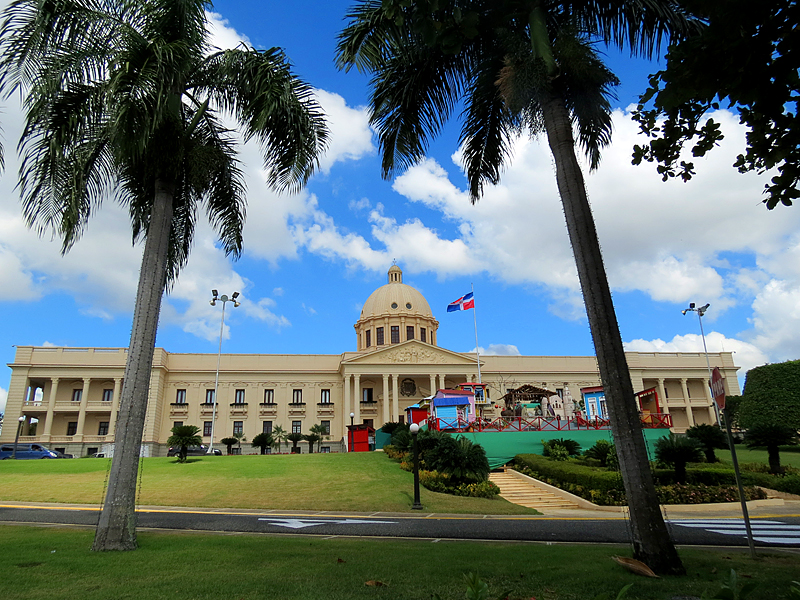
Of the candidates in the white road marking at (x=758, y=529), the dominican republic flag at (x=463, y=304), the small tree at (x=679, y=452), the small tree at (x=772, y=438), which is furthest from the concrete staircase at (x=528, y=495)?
the dominican republic flag at (x=463, y=304)

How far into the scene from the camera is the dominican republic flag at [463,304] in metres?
42.4

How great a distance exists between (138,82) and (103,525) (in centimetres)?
711

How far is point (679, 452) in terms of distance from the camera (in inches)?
Answer: 751

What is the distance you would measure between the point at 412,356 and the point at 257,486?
3951 centimetres

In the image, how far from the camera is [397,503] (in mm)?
17656

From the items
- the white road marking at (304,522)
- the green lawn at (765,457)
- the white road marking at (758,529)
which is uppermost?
the green lawn at (765,457)

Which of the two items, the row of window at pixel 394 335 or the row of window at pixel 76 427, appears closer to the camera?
the row of window at pixel 76 427

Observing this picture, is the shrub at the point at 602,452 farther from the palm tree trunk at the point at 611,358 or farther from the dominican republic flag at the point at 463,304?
the dominican republic flag at the point at 463,304

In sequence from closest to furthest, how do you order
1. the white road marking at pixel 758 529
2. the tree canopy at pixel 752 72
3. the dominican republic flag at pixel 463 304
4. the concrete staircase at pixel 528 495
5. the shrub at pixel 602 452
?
the tree canopy at pixel 752 72, the white road marking at pixel 758 529, the concrete staircase at pixel 528 495, the shrub at pixel 602 452, the dominican republic flag at pixel 463 304

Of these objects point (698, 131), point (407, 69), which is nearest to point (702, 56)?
point (698, 131)

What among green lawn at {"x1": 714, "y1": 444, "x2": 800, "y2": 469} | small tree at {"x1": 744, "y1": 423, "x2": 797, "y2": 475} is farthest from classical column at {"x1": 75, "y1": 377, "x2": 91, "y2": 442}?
small tree at {"x1": 744, "y1": 423, "x2": 797, "y2": 475}

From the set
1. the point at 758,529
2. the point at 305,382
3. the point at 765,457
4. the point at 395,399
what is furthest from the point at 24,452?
the point at 765,457

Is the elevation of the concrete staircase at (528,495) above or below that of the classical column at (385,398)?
below

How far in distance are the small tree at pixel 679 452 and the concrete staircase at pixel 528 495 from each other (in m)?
3.99
